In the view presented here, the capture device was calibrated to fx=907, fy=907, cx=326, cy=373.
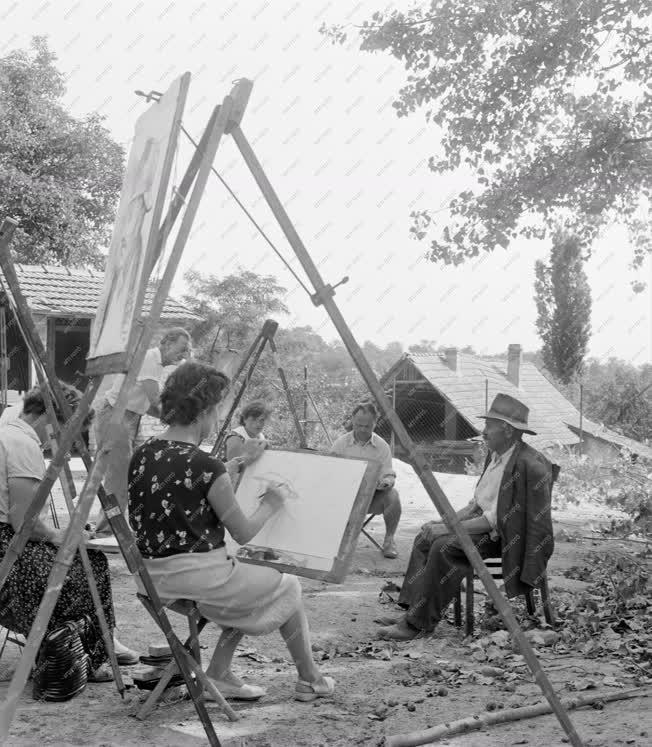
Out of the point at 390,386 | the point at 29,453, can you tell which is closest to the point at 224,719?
the point at 29,453

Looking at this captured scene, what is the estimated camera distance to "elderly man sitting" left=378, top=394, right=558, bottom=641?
5.30m

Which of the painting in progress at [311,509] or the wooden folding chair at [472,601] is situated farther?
the wooden folding chair at [472,601]

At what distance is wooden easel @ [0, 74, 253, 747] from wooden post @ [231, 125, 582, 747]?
173mm

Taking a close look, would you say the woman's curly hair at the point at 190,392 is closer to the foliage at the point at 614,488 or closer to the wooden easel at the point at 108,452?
the wooden easel at the point at 108,452

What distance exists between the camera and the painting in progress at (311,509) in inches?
154

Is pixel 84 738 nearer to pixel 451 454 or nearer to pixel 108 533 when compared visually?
pixel 108 533

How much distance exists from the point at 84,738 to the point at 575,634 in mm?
2940

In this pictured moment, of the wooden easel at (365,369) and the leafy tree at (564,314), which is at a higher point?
the leafy tree at (564,314)

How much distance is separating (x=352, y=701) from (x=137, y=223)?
2281mm

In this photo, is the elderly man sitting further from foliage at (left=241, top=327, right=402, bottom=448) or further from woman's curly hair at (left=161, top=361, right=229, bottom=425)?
foliage at (left=241, top=327, right=402, bottom=448)

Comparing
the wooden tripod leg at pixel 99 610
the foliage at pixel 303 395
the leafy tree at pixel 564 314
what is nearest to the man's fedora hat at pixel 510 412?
the wooden tripod leg at pixel 99 610

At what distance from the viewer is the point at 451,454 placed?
29.7 m

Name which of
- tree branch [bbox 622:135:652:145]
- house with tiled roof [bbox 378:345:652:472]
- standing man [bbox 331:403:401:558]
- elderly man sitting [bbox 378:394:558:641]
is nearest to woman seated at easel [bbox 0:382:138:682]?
elderly man sitting [bbox 378:394:558:641]

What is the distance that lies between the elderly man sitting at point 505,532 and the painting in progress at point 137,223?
105 inches
